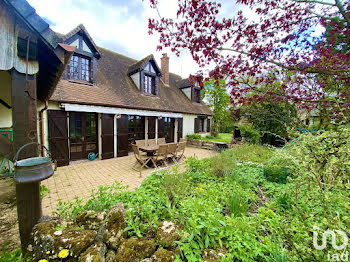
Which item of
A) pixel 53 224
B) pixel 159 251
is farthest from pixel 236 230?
pixel 53 224

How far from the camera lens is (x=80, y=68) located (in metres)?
7.48

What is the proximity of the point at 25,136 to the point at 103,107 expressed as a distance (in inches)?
226

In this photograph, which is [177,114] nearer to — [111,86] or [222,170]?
[111,86]

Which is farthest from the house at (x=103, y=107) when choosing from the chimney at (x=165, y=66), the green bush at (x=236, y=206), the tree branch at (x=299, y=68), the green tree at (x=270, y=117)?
the green tree at (x=270, y=117)

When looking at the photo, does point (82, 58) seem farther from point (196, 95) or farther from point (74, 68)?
point (196, 95)

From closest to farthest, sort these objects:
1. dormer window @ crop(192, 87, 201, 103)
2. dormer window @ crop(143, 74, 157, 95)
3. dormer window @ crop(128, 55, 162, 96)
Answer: dormer window @ crop(128, 55, 162, 96), dormer window @ crop(143, 74, 157, 95), dormer window @ crop(192, 87, 201, 103)

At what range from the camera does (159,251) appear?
153 cm

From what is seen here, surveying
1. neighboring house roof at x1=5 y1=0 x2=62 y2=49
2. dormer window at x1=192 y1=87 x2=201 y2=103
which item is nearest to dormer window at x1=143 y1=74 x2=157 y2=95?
dormer window at x1=192 y1=87 x2=201 y2=103

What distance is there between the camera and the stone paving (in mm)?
3916

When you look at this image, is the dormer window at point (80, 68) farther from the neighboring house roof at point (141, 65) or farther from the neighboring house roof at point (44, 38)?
the neighboring house roof at point (44, 38)

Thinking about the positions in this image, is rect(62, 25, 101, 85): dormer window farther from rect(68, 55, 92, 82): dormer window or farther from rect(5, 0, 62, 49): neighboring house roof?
rect(5, 0, 62, 49): neighboring house roof

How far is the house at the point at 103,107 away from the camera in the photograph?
251 inches

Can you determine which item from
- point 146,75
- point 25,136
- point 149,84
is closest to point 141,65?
point 146,75

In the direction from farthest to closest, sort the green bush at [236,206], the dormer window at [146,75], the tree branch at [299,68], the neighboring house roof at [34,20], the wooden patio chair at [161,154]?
the dormer window at [146,75] → the wooden patio chair at [161,154] → the tree branch at [299,68] → the green bush at [236,206] → the neighboring house roof at [34,20]
